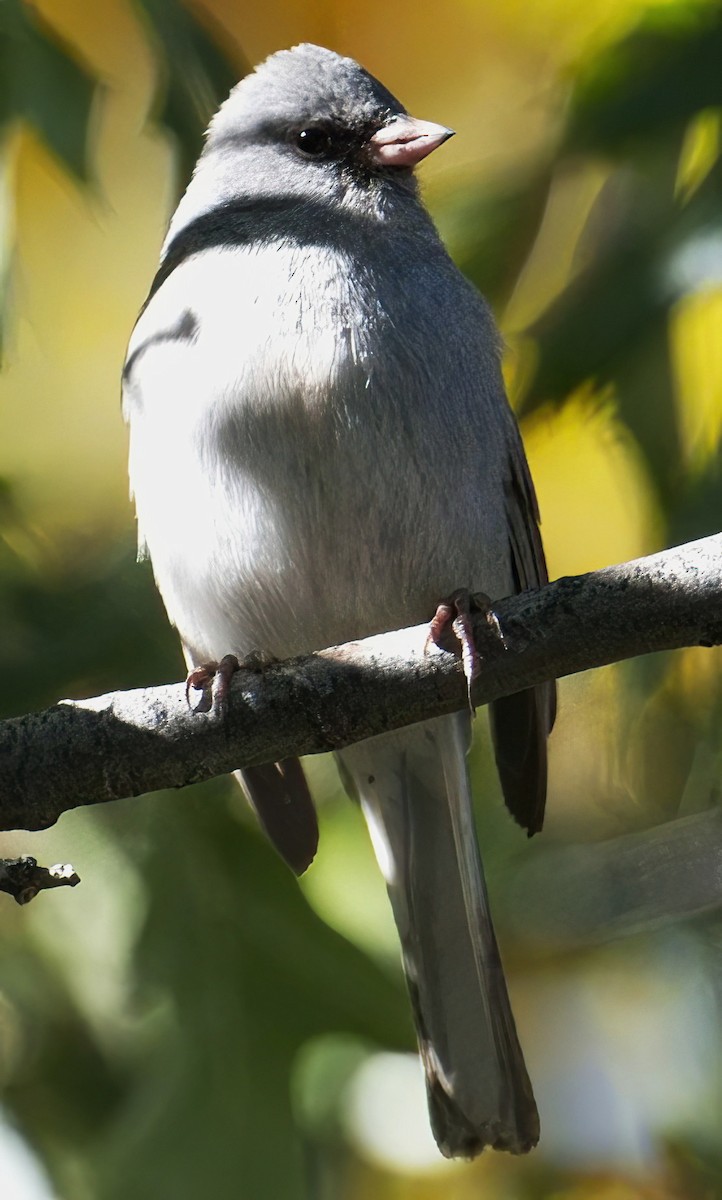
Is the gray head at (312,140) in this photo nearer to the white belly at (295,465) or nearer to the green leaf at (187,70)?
the green leaf at (187,70)

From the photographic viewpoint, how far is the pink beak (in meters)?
3.08

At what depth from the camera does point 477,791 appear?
3.55 m

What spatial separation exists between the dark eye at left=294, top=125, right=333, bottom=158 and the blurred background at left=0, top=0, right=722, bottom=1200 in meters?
0.30

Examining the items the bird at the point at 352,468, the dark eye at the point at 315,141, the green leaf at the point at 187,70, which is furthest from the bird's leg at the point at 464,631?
the green leaf at the point at 187,70

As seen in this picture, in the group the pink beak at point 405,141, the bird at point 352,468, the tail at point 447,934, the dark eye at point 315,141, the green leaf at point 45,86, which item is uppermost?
the green leaf at point 45,86

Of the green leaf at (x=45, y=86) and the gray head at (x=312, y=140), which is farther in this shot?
the gray head at (x=312, y=140)

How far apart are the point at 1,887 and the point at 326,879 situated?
4.19 ft

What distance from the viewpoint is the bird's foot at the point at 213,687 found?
239cm

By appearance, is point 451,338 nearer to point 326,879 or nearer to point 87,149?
point 87,149

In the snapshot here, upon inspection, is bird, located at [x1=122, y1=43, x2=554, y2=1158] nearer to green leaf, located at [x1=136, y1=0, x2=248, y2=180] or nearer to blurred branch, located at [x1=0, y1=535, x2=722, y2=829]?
green leaf, located at [x1=136, y1=0, x2=248, y2=180]

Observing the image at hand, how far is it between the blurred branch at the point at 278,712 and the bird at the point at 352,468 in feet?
0.83

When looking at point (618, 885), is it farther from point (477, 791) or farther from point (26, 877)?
point (26, 877)

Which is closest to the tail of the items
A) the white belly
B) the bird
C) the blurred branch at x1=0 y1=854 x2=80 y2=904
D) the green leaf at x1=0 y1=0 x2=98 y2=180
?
the bird

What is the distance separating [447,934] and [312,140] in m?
1.79
